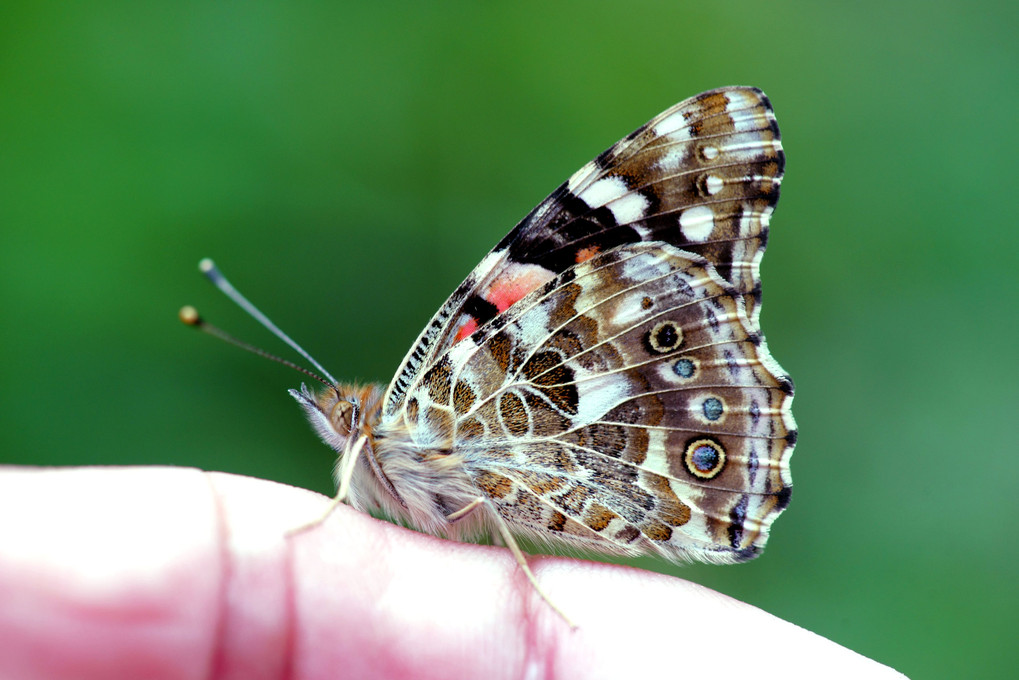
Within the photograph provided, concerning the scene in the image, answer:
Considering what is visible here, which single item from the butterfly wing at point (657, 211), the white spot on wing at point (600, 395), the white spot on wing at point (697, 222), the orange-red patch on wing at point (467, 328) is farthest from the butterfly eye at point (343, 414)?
the white spot on wing at point (697, 222)

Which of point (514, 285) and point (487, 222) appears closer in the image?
point (514, 285)

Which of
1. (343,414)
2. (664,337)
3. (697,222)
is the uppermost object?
(697,222)

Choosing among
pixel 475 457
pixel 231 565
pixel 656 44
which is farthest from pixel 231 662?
pixel 656 44

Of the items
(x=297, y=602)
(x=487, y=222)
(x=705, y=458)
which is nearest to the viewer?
(x=297, y=602)

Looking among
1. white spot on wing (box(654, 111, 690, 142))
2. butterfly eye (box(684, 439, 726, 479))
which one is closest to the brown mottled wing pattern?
butterfly eye (box(684, 439, 726, 479))

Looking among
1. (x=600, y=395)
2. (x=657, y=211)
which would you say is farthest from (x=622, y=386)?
(x=657, y=211)

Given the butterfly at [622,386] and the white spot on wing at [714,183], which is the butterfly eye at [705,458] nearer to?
the butterfly at [622,386]

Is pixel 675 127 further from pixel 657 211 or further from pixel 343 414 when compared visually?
pixel 343 414
